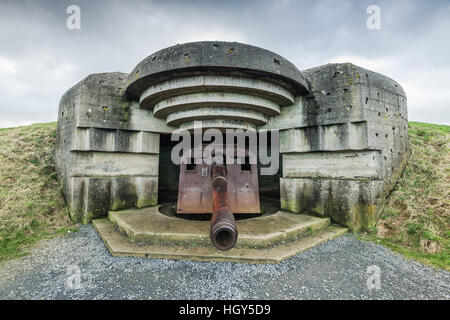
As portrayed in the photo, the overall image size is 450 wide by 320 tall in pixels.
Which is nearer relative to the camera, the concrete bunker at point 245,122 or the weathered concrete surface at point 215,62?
the weathered concrete surface at point 215,62

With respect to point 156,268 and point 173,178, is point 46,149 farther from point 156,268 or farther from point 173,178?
point 156,268

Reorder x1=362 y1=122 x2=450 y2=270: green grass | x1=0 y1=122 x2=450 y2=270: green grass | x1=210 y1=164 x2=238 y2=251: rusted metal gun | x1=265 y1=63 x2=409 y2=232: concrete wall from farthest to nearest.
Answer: x1=265 y1=63 x2=409 y2=232: concrete wall → x1=0 y1=122 x2=450 y2=270: green grass → x1=362 y1=122 x2=450 y2=270: green grass → x1=210 y1=164 x2=238 y2=251: rusted metal gun

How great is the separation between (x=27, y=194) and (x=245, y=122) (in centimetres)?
542

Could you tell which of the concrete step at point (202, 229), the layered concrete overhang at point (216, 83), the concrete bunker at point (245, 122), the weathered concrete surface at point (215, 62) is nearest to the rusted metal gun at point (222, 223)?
the concrete step at point (202, 229)

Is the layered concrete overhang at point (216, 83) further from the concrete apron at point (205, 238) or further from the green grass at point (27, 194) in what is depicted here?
the green grass at point (27, 194)

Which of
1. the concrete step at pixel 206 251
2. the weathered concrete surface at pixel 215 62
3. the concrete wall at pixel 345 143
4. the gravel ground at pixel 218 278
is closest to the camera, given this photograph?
the gravel ground at pixel 218 278

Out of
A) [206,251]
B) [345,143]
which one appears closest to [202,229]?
[206,251]

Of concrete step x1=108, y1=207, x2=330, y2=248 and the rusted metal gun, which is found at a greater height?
the rusted metal gun

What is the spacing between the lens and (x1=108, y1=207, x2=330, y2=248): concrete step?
3.27 meters

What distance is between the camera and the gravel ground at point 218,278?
2215mm

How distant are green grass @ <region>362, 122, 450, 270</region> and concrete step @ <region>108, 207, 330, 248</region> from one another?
117cm

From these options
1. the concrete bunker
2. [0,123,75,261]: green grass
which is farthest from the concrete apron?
[0,123,75,261]: green grass

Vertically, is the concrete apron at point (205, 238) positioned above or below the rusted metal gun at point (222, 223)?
below

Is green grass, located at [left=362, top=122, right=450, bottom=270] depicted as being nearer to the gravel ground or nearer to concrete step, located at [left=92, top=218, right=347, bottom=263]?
the gravel ground
